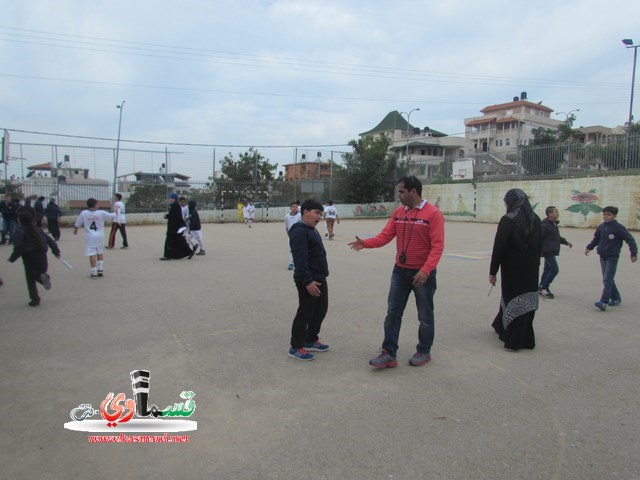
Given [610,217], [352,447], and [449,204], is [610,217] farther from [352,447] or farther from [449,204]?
[449,204]

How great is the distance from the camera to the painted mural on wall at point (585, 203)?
22.2 m

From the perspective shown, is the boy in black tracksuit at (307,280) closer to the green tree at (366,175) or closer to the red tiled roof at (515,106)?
the green tree at (366,175)

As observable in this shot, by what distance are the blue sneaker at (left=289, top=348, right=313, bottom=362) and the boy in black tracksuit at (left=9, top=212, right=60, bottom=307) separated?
4.23 meters

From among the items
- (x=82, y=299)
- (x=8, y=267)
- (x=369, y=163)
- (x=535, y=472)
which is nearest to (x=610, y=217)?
(x=535, y=472)

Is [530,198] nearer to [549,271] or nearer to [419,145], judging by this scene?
[549,271]

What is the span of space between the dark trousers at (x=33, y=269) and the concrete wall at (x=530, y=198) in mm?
17487

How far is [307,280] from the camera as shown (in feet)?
14.4

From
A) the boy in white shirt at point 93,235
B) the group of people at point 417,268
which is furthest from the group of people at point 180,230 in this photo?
the group of people at point 417,268

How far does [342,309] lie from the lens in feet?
21.5

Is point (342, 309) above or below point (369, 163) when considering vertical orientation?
below

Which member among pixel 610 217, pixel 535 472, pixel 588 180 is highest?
pixel 588 180

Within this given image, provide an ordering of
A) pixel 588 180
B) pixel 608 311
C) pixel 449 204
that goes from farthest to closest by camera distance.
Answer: pixel 449 204 < pixel 588 180 < pixel 608 311

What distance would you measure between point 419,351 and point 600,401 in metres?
1.54

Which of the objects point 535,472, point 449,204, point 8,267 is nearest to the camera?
point 535,472
